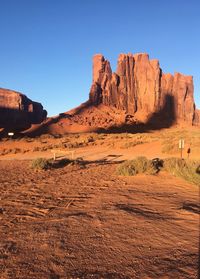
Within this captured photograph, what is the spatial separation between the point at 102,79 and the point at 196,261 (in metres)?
Answer: 84.4

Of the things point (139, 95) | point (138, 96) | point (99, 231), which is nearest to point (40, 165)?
point (99, 231)

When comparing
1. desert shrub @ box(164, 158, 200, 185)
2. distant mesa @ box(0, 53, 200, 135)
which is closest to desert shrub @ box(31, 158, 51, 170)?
desert shrub @ box(164, 158, 200, 185)

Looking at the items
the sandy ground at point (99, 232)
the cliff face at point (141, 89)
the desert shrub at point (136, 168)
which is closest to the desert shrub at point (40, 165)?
the desert shrub at point (136, 168)

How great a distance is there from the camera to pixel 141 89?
85.8m


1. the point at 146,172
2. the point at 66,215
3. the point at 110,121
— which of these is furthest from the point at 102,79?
the point at 66,215

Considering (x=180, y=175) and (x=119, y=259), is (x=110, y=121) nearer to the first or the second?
(x=180, y=175)

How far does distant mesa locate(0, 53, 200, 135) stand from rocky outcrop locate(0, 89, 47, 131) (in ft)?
3.17

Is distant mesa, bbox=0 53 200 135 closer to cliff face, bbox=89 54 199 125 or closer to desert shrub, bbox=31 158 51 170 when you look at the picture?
cliff face, bbox=89 54 199 125

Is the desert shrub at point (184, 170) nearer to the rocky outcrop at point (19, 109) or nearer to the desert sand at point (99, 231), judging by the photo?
the desert sand at point (99, 231)

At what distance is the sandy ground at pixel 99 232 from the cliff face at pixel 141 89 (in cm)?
7264

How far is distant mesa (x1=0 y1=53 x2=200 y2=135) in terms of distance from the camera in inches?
3086

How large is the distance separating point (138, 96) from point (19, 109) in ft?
128

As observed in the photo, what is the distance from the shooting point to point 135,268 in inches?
147

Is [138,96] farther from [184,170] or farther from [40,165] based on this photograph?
[184,170]
